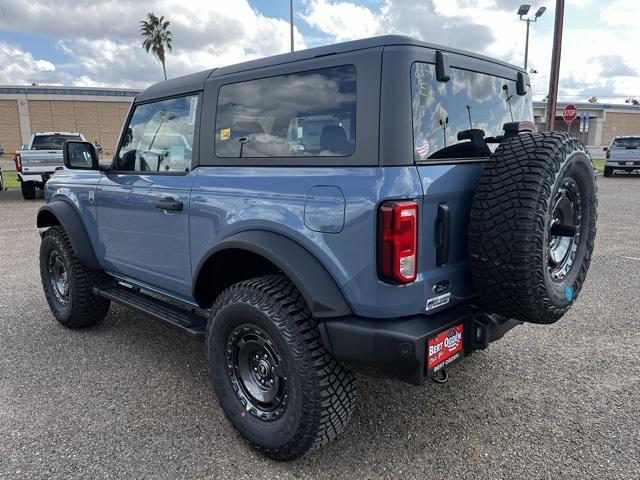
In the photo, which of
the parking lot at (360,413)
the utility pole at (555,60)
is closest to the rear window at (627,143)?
the utility pole at (555,60)

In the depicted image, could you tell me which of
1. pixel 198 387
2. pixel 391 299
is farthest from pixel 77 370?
pixel 391 299

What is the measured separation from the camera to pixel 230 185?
2643 mm

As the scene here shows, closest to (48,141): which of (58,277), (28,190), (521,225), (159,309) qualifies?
(28,190)

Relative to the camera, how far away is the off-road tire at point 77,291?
3.99m

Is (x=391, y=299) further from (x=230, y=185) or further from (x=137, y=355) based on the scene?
(x=137, y=355)

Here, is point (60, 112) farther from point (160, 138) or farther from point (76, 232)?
point (160, 138)

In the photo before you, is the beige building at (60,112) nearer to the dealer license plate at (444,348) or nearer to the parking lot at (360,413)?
the parking lot at (360,413)

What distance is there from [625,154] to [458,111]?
68.8 ft

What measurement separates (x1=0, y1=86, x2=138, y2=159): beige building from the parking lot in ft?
140

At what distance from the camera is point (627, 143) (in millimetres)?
19891

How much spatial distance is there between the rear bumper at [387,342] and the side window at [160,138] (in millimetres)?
1479

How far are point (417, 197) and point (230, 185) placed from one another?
1049mm

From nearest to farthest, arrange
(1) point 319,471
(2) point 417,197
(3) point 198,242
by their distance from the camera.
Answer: (2) point 417,197 < (1) point 319,471 < (3) point 198,242

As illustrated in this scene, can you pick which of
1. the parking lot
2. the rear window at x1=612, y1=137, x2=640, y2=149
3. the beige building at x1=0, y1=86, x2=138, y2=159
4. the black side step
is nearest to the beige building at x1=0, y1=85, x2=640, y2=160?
the beige building at x1=0, y1=86, x2=138, y2=159
